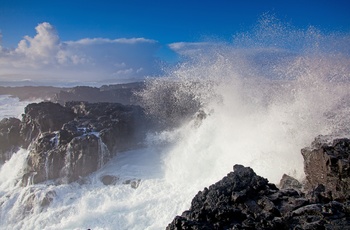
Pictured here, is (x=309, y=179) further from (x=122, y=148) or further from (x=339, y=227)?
(x=122, y=148)

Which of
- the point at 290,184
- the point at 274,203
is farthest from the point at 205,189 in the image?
the point at 290,184

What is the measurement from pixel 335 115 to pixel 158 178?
1324 centimetres

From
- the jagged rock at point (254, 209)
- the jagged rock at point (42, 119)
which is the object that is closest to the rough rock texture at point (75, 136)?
the jagged rock at point (42, 119)

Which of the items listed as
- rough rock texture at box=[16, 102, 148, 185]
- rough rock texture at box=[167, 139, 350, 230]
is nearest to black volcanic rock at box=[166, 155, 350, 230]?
rough rock texture at box=[167, 139, 350, 230]

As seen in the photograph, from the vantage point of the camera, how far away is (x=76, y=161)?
81.7 feet

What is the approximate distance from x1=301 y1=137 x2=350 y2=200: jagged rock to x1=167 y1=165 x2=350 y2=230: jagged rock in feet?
6.29

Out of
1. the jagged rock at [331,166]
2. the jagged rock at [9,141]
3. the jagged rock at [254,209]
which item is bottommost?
the jagged rock at [9,141]

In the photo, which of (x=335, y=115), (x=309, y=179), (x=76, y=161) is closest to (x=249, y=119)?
(x=335, y=115)

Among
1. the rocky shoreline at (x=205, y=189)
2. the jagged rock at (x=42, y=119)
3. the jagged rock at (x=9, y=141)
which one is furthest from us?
the jagged rock at (x=9, y=141)

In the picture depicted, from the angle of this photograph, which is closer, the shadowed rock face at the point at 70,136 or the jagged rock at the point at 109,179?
the jagged rock at the point at 109,179

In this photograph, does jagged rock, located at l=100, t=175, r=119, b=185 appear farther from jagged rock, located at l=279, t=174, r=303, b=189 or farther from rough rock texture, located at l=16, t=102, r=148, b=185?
jagged rock, located at l=279, t=174, r=303, b=189

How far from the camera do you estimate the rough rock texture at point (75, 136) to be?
81.9ft

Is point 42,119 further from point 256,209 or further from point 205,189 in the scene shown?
point 256,209

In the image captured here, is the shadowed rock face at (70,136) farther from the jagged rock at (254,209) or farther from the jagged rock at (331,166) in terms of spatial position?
the jagged rock at (331,166)
